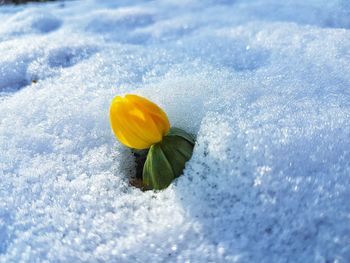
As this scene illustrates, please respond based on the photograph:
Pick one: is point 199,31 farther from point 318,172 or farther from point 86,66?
point 318,172

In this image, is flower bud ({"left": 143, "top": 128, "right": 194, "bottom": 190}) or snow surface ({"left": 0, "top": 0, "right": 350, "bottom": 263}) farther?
flower bud ({"left": 143, "top": 128, "right": 194, "bottom": 190})

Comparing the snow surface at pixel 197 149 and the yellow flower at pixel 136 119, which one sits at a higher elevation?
the yellow flower at pixel 136 119

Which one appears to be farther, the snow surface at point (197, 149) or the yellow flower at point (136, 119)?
the yellow flower at point (136, 119)

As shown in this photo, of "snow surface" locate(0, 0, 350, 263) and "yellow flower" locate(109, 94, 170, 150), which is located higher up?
"yellow flower" locate(109, 94, 170, 150)


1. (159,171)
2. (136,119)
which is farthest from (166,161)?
(136,119)
